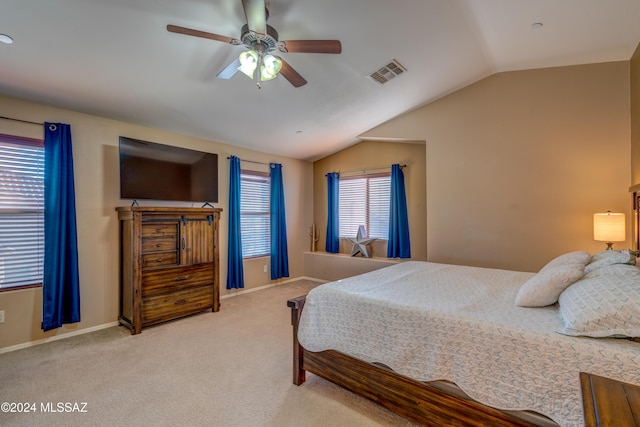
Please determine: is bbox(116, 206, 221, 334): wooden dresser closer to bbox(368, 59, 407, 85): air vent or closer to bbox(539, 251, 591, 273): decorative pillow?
bbox(368, 59, 407, 85): air vent

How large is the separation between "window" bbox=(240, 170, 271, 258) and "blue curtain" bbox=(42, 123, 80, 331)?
2297 mm

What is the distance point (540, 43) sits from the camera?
3.08m

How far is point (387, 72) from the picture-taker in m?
3.34

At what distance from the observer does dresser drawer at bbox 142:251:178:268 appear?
3.43m

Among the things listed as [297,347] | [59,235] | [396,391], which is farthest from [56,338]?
[396,391]

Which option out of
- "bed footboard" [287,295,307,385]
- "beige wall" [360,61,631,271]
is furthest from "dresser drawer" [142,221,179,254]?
"beige wall" [360,61,631,271]

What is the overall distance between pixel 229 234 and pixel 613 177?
4927mm

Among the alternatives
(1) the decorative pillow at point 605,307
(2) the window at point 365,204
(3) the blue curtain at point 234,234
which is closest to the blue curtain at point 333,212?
(2) the window at point 365,204

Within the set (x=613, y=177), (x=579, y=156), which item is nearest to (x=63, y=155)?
(x=579, y=156)

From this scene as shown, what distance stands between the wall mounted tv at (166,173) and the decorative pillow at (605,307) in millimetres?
4170

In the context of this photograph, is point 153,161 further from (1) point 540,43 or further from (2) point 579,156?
(2) point 579,156

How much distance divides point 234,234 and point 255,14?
338 cm

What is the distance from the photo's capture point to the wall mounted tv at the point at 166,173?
142 inches

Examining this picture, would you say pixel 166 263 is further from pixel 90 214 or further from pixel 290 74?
pixel 290 74
